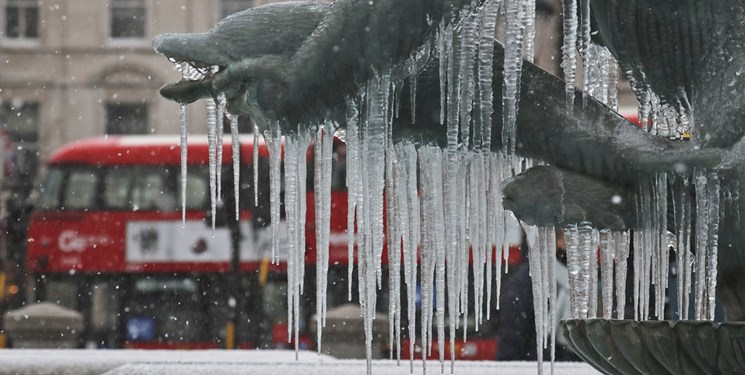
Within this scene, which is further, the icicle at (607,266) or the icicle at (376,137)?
the icicle at (607,266)

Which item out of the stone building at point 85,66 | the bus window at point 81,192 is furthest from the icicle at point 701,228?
the stone building at point 85,66

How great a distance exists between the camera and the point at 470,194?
3.03 meters

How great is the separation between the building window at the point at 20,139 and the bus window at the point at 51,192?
35.4ft

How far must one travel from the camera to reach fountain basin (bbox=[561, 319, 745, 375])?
239 centimetres

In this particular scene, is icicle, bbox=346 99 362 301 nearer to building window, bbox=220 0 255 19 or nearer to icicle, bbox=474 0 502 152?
icicle, bbox=474 0 502 152

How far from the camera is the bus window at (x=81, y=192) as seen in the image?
61.0 feet

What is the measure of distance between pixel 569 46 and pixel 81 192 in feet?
54.6

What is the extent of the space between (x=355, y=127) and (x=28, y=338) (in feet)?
38.4

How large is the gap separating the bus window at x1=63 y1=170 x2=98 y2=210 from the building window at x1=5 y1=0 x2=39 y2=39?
16733 mm

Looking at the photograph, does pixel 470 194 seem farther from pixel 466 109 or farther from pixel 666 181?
pixel 666 181

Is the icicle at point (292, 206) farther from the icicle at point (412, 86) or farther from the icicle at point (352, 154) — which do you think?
the icicle at point (412, 86)

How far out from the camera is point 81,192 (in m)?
18.7

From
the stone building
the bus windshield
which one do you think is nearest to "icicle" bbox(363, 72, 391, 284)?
the bus windshield

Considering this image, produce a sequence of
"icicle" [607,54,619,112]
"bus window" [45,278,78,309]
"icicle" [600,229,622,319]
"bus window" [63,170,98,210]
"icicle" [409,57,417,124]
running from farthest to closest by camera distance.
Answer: "bus window" [45,278,78,309], "bus window" [63,170,98,210], "icicle" [607,54,619,112], "icicle" [600,229,622,319], "icicle" [409,57,417,124]
